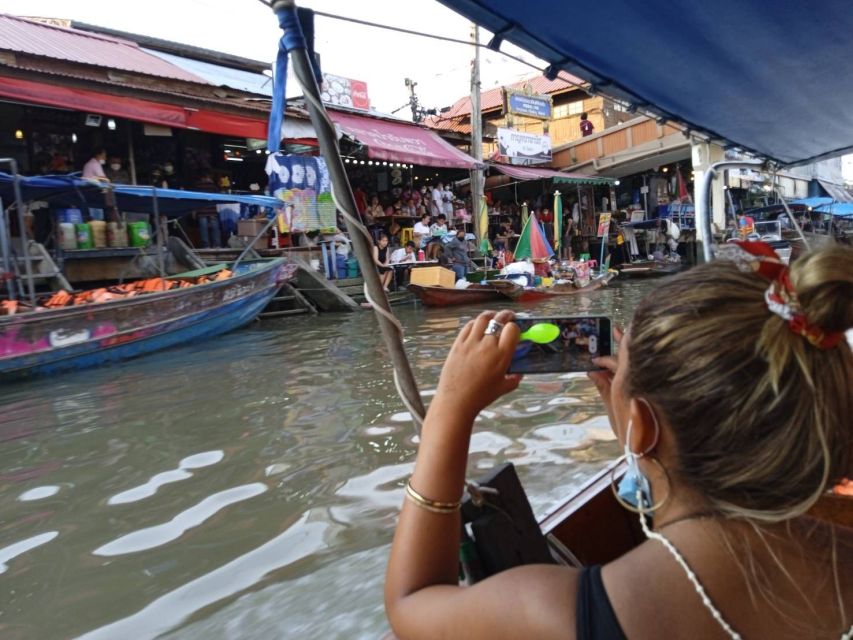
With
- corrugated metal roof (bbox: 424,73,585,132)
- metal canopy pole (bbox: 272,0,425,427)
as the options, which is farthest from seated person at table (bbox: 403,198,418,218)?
metal canopy pole (bbox: 272,0,425,427)

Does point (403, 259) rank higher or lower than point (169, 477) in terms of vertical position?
higher

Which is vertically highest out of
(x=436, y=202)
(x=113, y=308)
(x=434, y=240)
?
(x=436, y=202)

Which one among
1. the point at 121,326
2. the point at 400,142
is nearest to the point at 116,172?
the point at 121,326

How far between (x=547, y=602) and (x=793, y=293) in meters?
0.49

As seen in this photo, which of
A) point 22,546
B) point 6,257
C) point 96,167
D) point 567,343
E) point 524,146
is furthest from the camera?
point 524,146

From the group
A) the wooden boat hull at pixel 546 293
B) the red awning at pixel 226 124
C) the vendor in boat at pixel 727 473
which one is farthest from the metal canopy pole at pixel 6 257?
the wooden boat hull at pixel 546 293

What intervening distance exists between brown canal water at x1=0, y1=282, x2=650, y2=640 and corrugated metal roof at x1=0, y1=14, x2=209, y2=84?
5868 mm

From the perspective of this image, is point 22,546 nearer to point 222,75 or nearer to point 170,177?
point 170,177

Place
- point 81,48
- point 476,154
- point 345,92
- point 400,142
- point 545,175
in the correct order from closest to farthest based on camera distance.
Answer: point 81,48
point 400,142
point 345,92
point 476,154
point 545,175

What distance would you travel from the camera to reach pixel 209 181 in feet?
40.5

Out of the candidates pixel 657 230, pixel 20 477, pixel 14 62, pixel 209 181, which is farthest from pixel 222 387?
pixel 657 230

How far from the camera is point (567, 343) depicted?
4.00ft

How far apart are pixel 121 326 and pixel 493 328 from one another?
733cm

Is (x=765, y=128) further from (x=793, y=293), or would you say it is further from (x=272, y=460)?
(x=793, y=293)
